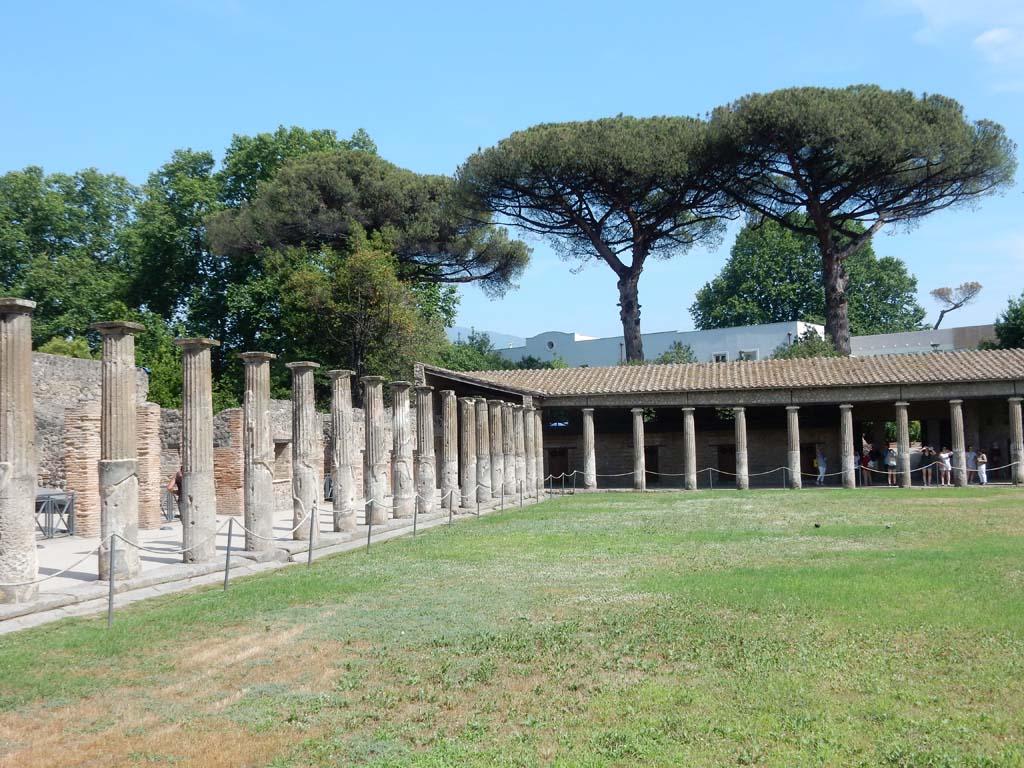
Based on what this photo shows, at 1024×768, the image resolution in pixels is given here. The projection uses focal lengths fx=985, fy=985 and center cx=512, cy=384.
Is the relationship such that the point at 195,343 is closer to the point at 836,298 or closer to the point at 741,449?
the point at 741,449

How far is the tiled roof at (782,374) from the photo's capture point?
26938 millimetres

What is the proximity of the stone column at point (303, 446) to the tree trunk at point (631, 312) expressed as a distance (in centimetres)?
2319

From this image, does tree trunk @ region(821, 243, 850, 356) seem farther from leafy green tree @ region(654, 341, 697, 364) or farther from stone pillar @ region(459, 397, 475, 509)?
stone pillar @ region(459, 397, 475, 509)

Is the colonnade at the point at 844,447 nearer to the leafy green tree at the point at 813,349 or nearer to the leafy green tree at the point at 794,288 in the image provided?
the leafy green tree at the point at 813,349

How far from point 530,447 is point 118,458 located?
18390 millimetres

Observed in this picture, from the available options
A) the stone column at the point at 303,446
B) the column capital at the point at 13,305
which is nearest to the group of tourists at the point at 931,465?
the stone column at the point at 303,446

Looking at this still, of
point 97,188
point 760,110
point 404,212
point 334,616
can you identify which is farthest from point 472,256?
point 334,616

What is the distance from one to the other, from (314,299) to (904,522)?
67.3ft

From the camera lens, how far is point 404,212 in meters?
35.3

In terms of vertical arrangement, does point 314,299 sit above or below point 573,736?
above

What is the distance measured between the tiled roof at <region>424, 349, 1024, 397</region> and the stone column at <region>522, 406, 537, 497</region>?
2.46 ft

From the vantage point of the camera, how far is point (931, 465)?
89.6 ft

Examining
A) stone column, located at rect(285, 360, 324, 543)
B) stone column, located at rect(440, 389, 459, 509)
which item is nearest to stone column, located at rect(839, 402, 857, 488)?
stone column, located at rect(440, 389, 459, 509)

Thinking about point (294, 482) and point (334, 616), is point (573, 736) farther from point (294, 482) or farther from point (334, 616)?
point (294, 482)
